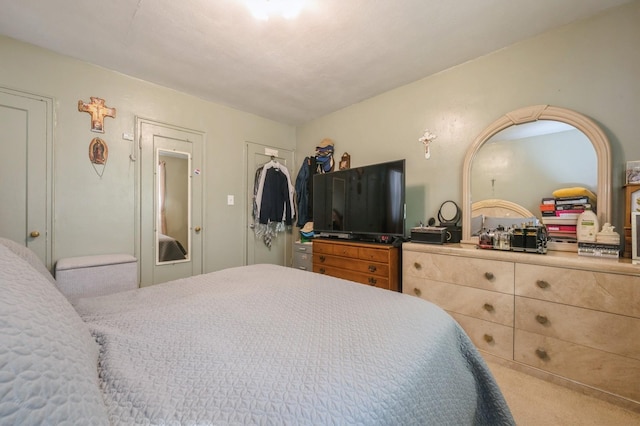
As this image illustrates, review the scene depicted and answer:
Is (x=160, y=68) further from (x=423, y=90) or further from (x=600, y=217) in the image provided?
(x=600, y=217)

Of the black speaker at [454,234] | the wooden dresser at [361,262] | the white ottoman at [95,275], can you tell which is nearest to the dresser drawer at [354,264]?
the wooden dresser at [361,262]

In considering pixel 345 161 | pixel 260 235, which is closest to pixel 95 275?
pixel 260 235

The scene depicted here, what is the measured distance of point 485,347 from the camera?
1.85 meters

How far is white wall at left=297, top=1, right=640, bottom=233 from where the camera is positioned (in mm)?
1683

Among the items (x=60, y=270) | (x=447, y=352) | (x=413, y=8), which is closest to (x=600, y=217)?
(x=447, y=352)

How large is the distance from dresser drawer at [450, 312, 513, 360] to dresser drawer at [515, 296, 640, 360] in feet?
0.37

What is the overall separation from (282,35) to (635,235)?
8.90 ft

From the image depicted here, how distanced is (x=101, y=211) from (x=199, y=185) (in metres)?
0.95

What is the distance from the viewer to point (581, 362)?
151cm

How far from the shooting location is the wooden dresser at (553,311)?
139 cm

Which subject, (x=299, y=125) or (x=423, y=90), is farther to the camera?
(x=299, y=125)

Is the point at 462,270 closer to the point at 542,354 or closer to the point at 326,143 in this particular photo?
the point at 542,354

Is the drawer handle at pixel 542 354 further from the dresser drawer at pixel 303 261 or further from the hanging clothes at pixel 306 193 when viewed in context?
the hanging clothes at pixel 306 193

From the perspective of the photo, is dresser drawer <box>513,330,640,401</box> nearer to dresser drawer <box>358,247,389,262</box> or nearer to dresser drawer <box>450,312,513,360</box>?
dresser drawer <box>450,312,513,360</box>
